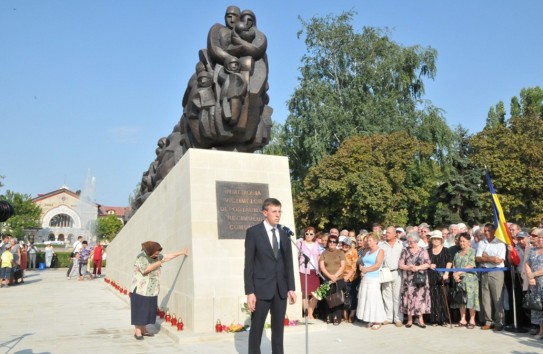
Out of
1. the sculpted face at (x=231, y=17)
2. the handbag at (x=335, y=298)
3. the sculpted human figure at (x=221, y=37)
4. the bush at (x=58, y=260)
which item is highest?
the sculpted face at (x=231, y=17)

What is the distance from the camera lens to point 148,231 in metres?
10.1

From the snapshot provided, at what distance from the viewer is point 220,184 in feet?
24.1

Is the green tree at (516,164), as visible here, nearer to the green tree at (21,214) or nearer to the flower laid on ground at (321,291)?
the flower laid on ground at (321,291)

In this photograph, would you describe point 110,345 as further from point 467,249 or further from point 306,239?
point 467,249

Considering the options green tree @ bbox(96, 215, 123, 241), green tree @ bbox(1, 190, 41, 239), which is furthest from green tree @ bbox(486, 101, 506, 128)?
green tree @ bbox(1, 190, 41, 239)

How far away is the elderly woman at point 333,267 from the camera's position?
304 inches

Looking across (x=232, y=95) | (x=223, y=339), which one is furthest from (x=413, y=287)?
(x=232, y=95)

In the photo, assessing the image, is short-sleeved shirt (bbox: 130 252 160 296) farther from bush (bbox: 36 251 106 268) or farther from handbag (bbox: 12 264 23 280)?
bush (bbox: 36 251 106 268)

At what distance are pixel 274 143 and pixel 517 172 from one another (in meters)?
13.3

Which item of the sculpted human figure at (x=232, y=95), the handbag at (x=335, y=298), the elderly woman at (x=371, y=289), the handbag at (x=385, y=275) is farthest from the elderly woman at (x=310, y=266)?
the sculpted human figure at (x=232, y=95)

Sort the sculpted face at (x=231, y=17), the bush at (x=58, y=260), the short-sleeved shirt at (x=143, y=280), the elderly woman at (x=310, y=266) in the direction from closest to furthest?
1. the short-sleeved shirt at (x=143, y=280)
2. the elderly woman at (x=310, y=266)
3. the sculpted face at (x=231, y=17)
4. the bush at (x=58, y=260)

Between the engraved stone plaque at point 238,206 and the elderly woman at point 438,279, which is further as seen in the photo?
the elderly woman at point 438,279

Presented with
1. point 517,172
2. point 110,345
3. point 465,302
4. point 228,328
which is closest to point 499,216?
point 465,302

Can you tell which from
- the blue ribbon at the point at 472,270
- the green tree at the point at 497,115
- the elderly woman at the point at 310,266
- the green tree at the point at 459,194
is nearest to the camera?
the blue ribbon at the point at 472,270
